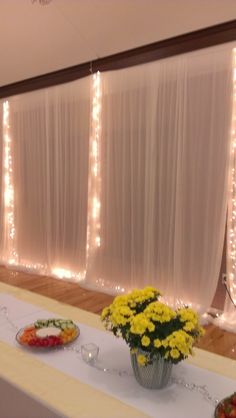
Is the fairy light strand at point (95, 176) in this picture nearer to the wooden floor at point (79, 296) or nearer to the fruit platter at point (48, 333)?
the wooden floor at point (79, 296)

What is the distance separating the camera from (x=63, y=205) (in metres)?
4.19

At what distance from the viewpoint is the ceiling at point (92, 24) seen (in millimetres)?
2521

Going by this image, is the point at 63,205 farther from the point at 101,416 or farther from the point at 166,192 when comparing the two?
the point at 101,416

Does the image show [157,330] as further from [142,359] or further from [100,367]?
[100,367]

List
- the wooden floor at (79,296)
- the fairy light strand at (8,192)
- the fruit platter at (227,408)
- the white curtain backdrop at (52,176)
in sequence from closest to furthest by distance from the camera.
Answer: the fruit platter at (227,408) → the wooden floor at (79,296) → the white curtain backdrop at (52,176) → the fairy light strand at (8,192)

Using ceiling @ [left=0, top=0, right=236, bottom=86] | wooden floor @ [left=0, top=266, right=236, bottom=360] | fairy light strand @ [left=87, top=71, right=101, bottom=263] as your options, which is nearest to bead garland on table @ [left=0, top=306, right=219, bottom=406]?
wooden floor @ [left=0, top=266, right=236, bottom=360]

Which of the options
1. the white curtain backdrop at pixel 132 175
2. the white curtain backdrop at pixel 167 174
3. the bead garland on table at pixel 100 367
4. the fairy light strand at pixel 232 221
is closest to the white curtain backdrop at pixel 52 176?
the white curtain backdrop at pixel 132 175

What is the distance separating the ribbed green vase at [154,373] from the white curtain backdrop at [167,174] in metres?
2.07

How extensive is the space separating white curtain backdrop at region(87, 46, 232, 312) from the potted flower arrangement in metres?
2.06

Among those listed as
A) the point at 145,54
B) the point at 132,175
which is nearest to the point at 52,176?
the point at 132,175

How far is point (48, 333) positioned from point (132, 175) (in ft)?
7.71

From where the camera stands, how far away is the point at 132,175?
3486mm

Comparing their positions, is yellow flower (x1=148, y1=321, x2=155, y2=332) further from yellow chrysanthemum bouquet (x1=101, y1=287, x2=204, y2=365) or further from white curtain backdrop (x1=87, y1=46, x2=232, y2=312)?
white curtain backdrop (x1=87, y1=46, x2=232, y2=312)

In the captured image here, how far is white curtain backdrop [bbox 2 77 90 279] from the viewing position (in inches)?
156
